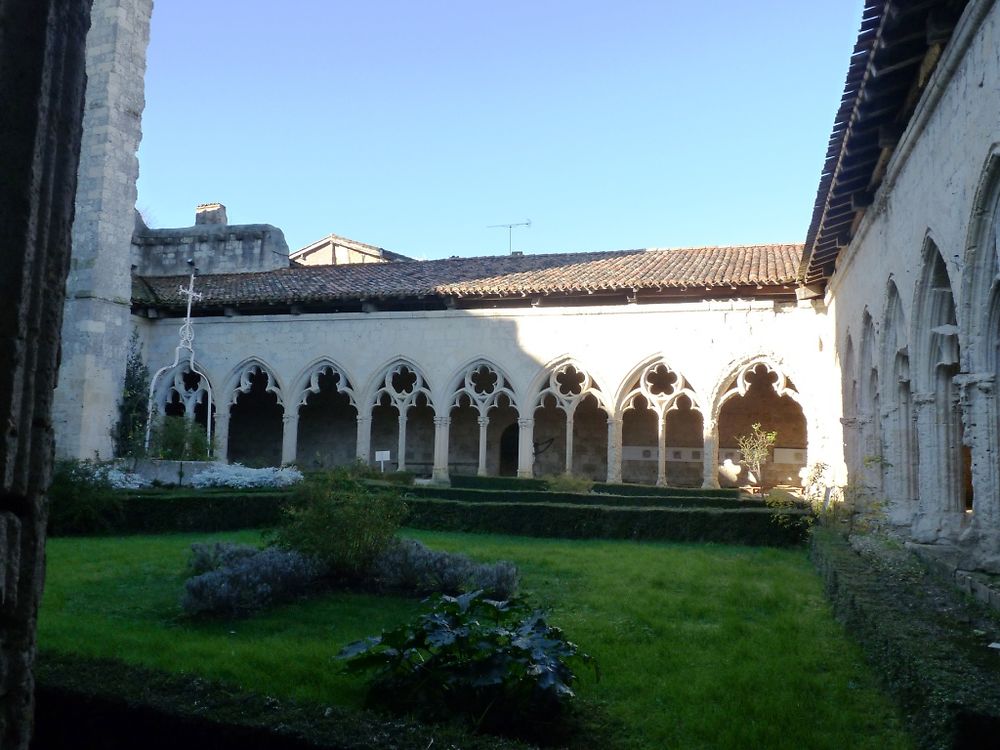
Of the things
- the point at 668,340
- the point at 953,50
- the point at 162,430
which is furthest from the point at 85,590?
the point at 668,340

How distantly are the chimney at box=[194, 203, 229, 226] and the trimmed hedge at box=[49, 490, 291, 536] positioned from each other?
1617cm

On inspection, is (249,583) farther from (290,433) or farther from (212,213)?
(212,213)

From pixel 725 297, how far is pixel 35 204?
55.9ft

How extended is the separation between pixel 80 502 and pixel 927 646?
31.5 feet

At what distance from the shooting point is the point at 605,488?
15711mm

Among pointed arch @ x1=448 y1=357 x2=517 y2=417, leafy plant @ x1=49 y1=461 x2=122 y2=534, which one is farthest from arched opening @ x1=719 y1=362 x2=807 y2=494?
leafy plant @ x1=49 y1=461 x2=122 y2=534

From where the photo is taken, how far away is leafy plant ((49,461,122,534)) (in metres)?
10.4

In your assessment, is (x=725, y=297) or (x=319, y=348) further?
A: (x=319, y=348)

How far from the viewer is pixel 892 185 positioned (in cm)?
970

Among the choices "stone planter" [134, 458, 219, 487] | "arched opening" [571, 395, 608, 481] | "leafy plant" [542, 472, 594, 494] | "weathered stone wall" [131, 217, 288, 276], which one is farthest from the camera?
"weathered stone wall" [131, 217, 288, 276]

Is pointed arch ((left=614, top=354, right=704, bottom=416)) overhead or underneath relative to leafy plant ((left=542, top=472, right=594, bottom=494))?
overhead

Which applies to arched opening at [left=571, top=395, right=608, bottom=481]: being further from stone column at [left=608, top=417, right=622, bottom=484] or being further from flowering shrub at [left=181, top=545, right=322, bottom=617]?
flowering shrub at [left=181, top=545, right=322, bottom=617]

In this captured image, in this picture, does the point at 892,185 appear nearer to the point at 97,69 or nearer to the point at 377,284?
the point at 377,284

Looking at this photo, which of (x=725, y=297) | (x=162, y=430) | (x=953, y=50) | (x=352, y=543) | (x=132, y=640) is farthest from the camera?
(x=725, y=297)
